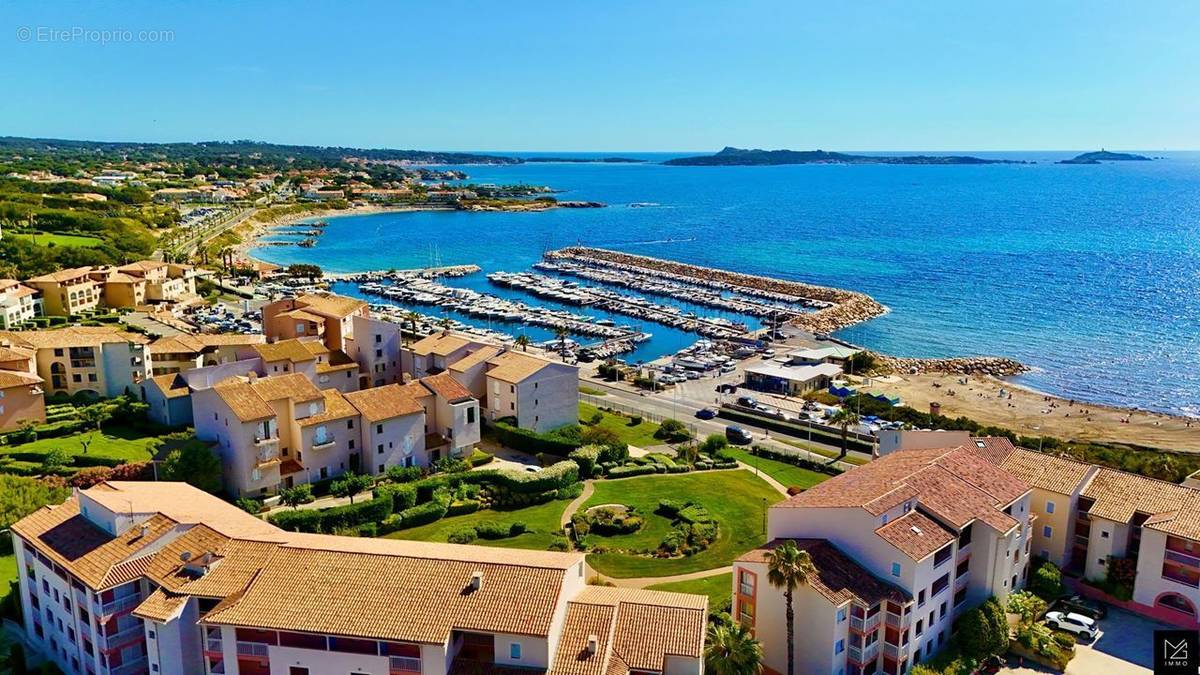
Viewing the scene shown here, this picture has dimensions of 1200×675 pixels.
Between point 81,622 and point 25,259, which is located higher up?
point 25,259

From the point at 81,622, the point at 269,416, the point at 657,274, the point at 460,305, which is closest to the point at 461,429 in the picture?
the point at 269,416

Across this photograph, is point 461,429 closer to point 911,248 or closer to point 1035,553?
point 1035,553

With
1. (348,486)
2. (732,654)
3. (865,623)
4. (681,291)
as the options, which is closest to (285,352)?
(348,486)

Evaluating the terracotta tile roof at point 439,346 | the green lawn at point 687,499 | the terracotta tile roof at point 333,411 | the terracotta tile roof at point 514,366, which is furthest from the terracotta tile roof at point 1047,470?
the terracotta tile roof at point 439,346

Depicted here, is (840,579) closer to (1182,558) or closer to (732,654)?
(732,654)

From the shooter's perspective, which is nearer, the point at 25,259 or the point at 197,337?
the point at 197,337

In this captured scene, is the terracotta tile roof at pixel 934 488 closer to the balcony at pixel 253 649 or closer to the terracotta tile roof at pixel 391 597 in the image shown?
the terracotta tile roof at pixel 391 597
